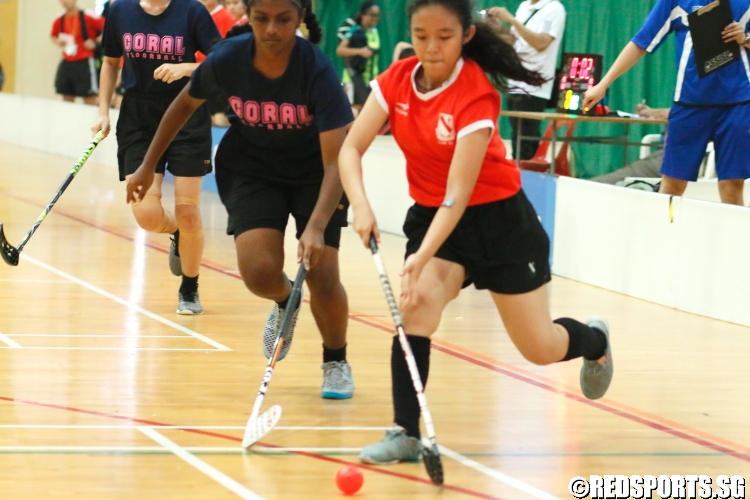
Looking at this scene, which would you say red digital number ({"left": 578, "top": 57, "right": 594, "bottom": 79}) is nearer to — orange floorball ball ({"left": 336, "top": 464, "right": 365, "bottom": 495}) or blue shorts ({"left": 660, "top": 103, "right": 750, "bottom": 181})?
blue shorts ({"left": 660, "top": 103, "right": 750, "bottom": 181})

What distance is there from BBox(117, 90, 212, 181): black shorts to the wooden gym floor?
731 millimetres

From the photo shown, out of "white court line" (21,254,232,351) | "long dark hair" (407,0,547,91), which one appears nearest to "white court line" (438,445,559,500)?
"long dark hair" (407,0,547,91)

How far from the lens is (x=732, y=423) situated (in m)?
4.47

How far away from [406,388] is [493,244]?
1.70ft

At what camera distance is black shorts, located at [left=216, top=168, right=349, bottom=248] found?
15.0 feet

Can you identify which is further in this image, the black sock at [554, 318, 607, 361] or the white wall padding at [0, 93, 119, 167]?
the white wall padding at [0, 93, 119, 167]

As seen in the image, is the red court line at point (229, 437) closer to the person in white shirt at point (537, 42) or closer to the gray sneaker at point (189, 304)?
the gray sneaker at point (189, 304)

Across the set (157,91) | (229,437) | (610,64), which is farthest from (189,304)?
(610,64)

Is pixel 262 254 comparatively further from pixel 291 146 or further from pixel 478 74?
pixel 478 74

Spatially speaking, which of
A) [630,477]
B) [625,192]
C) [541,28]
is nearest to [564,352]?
[630,477]

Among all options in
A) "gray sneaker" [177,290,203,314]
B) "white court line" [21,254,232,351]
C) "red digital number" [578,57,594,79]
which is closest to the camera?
"white court line" [21,254,232,351]

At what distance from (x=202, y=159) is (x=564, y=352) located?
2616mm

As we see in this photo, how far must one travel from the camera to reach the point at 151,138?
241 inches

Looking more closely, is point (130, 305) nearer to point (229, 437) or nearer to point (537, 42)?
point (229, 437)
